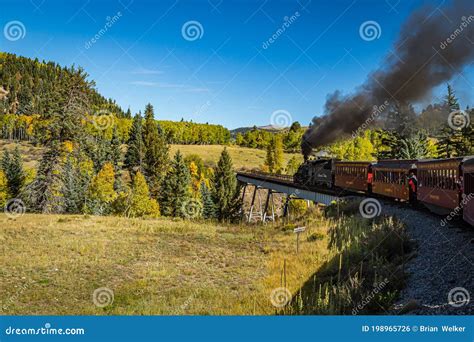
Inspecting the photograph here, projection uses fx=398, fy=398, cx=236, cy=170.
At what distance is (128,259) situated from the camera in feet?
56.1

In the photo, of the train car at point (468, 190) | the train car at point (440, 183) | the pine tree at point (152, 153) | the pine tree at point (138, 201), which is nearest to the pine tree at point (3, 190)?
the pine tree at point (138, 201)

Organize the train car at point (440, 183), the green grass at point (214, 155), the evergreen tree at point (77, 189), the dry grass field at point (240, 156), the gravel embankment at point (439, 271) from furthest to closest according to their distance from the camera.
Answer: the dry grass field at point (240, 156), the green grass at point (214, 155), the evergreen tree at point (77, 189), the train car at point (440, 183), the gravel embankment at point (439, 271)

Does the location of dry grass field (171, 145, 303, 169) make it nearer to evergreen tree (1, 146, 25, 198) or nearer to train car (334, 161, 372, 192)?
Result: evergreen tree (1, 146, 25, 198)

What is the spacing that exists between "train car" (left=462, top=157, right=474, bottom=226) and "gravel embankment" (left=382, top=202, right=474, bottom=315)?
21.8 inches

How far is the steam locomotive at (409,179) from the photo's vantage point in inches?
563

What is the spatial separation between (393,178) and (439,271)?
14.5 metres

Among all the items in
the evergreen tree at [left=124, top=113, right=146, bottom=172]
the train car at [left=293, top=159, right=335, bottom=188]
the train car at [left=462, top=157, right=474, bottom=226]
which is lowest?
the train car at [left=462, top=157, right=474, bottom=226]

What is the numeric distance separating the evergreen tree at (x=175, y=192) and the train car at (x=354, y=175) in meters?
27.2

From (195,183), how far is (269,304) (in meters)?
75.8

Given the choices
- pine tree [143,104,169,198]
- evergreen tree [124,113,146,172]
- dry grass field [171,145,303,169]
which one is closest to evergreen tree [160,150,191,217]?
pine tree [143,104,169,198]

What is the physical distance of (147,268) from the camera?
51.4 ft

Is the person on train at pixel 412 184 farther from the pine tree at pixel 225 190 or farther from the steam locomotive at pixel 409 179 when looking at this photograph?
the pine tree at pixel 225 190

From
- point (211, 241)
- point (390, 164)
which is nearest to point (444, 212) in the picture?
point (390, 164)

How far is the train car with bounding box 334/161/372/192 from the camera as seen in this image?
27.4m
